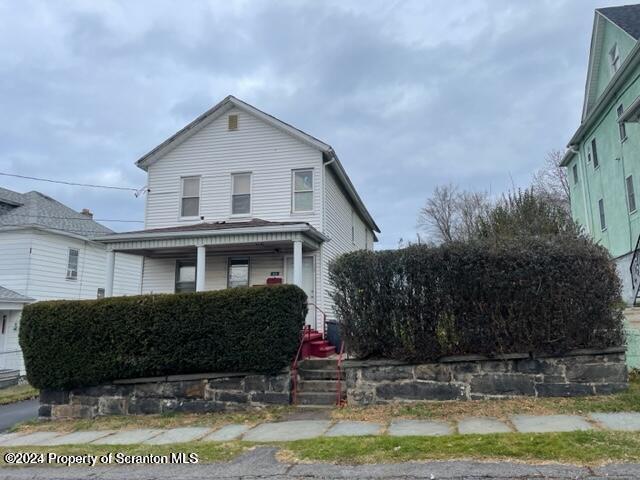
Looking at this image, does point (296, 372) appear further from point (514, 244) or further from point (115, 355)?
point (514, 244)

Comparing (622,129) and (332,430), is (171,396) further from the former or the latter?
(622,129)

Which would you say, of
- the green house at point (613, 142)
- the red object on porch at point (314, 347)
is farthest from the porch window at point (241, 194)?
the green house at point (613, 142)

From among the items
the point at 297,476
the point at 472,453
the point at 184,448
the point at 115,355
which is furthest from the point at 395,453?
the point at 115,355

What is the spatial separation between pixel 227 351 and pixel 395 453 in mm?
4107

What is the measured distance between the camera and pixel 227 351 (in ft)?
27.3

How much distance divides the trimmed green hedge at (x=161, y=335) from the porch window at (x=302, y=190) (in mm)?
5321

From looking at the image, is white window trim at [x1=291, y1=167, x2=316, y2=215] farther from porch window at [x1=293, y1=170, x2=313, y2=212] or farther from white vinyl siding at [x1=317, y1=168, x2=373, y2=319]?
white vinyl siding at [x1=317, y1=168, x2=373, y2=319]

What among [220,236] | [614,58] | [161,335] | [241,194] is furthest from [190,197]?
[614,58]

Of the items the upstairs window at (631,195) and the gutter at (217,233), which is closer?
the gutter at (217,233)

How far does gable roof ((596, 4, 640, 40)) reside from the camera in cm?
1579

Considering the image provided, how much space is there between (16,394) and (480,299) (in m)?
15.0

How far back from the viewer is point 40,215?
20172mm

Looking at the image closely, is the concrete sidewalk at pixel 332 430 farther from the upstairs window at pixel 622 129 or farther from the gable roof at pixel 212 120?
the upstairs window at pixel 622 129

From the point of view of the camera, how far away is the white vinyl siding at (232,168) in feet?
45.1
